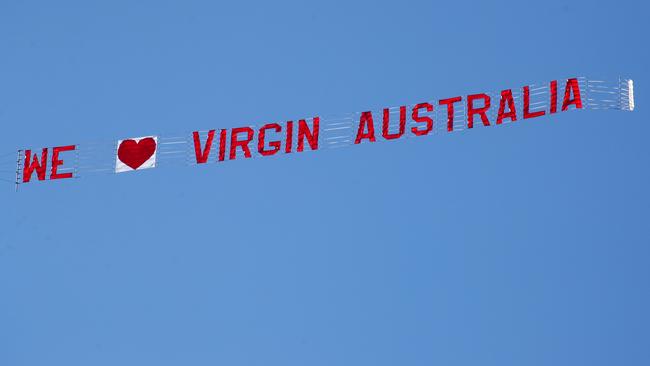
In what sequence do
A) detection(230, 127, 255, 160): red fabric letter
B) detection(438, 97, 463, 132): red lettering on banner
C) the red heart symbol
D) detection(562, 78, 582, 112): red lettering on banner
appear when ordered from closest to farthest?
detection(562, 78, 582, 112): red lettering on banner → detection(438, 97, 463, 132): red lettering on banner → detection(230, 127, 255, 160): red fabric letter → the red heart symbol

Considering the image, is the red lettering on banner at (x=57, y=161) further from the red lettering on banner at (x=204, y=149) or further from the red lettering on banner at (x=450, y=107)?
the red lettering on banner at (x=450, y=107)

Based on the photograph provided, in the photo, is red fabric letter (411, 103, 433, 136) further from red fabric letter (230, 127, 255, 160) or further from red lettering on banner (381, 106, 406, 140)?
red fabric letter (230, 127, 255, 160)

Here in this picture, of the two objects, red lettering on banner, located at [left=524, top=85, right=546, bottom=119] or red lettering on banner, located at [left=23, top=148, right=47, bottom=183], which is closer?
red lettering on banner, located at [left=524, top=85, right=546, bottom=119]

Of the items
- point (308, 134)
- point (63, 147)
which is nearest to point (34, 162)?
point (63, 147)

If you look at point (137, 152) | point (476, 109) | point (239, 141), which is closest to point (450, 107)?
point (476, 109)

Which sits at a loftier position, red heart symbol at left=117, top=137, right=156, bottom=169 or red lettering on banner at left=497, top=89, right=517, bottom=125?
red lettering on banner at left=497, top=89, right=517, bottom=125

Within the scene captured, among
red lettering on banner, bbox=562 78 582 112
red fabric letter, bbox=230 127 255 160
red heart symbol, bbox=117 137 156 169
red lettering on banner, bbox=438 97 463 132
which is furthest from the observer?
red heart symbol, bbox=117 137 156 169

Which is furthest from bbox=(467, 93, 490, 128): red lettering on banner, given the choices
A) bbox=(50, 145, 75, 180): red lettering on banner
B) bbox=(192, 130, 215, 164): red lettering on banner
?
bbox=(50, 145, 75, 180): red lettering on banner
